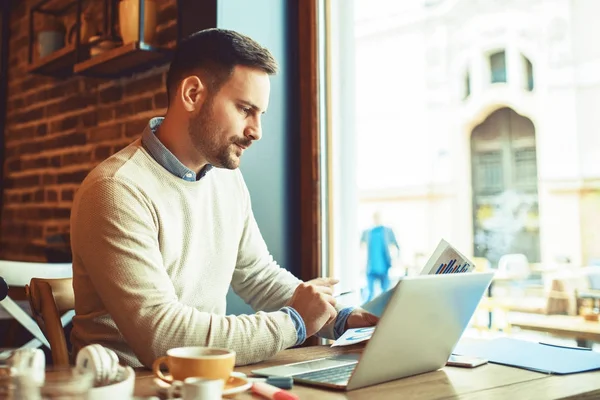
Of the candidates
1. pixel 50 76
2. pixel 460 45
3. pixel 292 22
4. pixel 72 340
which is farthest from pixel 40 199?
pixel 460 45

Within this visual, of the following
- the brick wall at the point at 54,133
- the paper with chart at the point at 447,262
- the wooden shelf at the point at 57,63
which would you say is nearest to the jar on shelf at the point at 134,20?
the brick wall at the point at 54,133

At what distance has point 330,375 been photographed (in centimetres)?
111

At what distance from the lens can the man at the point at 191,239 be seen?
4.06ft

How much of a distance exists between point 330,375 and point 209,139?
667 millimetres

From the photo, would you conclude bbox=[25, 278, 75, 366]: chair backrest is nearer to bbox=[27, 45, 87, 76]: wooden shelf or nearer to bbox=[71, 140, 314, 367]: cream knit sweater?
bbox=[71, 140, 314, 367]: cream knit sweater

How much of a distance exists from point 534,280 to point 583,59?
0.63 m

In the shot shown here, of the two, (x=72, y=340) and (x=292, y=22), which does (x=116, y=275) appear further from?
(x=292, y=22)

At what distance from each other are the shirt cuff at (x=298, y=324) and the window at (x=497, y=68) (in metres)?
1.10

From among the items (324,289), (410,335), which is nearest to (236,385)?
(410,335)

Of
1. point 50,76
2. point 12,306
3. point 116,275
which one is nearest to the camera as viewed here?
point 116,275

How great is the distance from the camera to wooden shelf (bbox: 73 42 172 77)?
241cm

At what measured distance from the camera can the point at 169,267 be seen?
57.4 inches

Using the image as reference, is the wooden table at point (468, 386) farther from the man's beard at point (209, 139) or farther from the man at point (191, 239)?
the man's beard at point (209, 139)

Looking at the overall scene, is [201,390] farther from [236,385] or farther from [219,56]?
[219,56]
